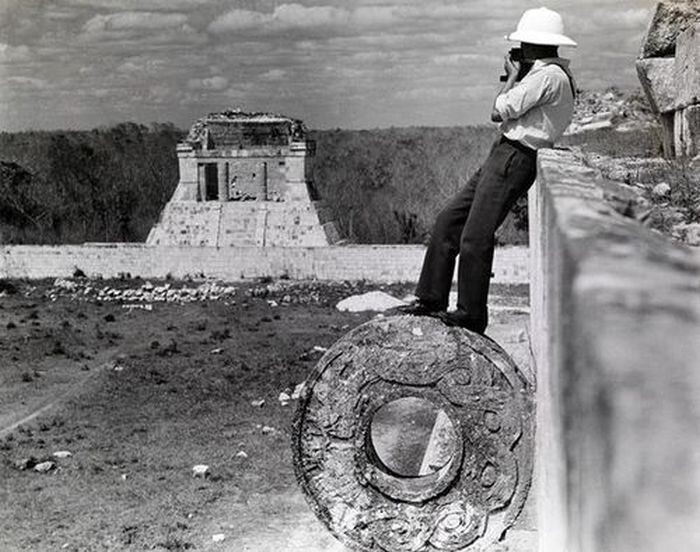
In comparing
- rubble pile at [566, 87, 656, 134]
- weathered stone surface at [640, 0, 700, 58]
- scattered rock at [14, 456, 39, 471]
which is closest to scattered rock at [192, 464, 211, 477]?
scattered rock at [14, 456, 39, 471]

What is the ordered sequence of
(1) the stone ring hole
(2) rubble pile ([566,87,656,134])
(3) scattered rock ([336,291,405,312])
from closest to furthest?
(1) the stone ring hole < (2) rubble pile ([566,87,656,134]) < (3) scattered rock ([336,291,405,312])

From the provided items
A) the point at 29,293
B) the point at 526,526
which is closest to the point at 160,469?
the point at 526,526

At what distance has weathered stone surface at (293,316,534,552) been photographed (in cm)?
491

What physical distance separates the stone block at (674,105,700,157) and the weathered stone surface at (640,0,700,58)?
3.30 feet

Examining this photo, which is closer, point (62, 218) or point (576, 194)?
point (576, 194)

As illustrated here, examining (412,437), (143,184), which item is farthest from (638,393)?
(143,184)

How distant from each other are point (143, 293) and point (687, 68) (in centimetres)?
2197

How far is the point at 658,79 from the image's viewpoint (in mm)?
8070

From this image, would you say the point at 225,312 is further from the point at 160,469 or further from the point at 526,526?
the point at 526,526

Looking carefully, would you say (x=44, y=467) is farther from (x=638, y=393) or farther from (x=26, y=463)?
(x=638, y=393)

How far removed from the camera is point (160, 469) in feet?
43.2

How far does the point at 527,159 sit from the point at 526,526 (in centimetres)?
235

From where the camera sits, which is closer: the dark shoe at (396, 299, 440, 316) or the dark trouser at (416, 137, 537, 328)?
the dark trouser at (416, 137, 537, 328)

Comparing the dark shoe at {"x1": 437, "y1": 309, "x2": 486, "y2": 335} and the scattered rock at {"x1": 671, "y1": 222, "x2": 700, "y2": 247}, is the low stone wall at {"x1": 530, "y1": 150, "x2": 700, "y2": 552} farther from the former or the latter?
the dark shoe at {"x1": 437, "y1": 309, "x2": 486, "y2": 335}
